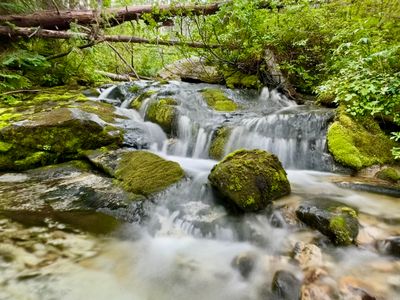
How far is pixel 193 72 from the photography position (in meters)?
10.6

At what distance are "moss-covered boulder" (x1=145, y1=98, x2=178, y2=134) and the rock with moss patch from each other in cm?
396

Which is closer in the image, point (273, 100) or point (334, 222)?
point (334, 222)

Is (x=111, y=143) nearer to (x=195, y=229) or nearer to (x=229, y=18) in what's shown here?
(x=195, y=229)

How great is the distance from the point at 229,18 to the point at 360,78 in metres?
4.61

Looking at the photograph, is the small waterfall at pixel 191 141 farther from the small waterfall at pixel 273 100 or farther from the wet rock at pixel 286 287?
the wet rock at pixel 286 287

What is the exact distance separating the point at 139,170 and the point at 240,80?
5913 millimetres

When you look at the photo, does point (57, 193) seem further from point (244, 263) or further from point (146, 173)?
point (244, 263)

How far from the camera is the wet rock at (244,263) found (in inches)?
102

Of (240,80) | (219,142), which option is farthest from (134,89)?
(219,142)

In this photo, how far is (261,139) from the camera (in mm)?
5383

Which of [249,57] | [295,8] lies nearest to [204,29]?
[249,57]

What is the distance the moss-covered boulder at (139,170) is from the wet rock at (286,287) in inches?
77.4

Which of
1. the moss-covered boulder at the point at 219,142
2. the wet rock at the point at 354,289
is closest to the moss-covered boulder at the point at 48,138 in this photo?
the moss-covered boulder at the point at 219,142

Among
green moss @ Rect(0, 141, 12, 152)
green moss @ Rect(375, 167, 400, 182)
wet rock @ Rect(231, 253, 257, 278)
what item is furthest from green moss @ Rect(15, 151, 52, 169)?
green moss @ Rect(375, 167, 400, 182)
